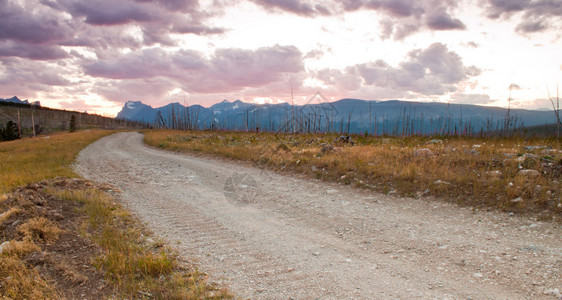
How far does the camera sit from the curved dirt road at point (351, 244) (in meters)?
4.20

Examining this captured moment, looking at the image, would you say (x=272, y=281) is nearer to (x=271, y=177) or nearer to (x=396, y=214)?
(x=396, y=214)

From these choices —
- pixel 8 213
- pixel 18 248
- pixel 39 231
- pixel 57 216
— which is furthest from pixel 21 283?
pixel 8 213

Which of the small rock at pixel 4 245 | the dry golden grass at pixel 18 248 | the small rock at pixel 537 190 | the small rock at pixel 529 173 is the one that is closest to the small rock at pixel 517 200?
the small rock at pixel 537 190

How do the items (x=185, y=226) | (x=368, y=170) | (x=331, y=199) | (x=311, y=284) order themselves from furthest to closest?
(x=368, y=170), (x=331, y=199), (x=185, y=226), (x=311, y=284)

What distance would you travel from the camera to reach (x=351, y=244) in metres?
5.74

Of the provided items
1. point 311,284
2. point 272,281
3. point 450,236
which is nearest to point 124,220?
point 272,281

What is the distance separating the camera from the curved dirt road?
165 inches

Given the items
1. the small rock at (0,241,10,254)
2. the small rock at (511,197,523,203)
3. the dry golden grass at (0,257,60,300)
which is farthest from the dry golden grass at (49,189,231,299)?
the small rock at (511,197,523,203)

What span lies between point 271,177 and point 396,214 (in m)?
6.22

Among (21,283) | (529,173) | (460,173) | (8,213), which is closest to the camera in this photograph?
(21,283)

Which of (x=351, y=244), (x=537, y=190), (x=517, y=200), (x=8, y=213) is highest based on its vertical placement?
(x=537, y=190)

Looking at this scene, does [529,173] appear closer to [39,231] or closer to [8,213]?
[39,231]

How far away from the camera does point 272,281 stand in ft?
14.4

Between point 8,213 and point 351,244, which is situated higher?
point 8,213
